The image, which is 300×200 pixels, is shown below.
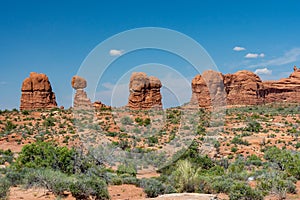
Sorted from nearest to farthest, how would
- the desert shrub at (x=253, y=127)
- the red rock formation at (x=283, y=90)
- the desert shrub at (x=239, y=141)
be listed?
the desert shrub at (x=239, y=141) < the desert shrub at (x=253, y=127) < the red rock formation at (x=283, y=90)

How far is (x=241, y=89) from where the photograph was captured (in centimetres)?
6638

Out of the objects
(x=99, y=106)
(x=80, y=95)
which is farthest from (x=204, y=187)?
(x=80, y=95)

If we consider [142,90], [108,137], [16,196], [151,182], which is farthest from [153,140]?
[142,90]

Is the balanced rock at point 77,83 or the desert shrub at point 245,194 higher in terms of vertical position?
the balanced rock at point 77,83

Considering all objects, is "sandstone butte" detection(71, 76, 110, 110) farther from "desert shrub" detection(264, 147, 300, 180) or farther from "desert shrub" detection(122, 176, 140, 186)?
"desert shrub" detection(122, 176, 140, 186)

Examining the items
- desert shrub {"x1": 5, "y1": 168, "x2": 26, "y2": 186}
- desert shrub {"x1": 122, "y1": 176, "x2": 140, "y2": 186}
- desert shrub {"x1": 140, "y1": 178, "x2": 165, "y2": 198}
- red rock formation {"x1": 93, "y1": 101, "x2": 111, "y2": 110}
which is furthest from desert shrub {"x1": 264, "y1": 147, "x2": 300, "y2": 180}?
red rock formation {"x1": 93, "y1": 101, "x2": 111, "y2": 110}

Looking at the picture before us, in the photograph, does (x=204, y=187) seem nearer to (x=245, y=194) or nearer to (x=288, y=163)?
(x=245, y=194)

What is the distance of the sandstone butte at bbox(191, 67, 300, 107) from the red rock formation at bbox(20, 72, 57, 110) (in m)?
22.9

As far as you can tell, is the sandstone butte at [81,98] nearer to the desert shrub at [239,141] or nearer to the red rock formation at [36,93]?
the red rock formation at [36,93]

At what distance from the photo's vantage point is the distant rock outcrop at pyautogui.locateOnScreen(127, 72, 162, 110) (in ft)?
160

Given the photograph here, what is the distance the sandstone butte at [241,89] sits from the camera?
5680 cm

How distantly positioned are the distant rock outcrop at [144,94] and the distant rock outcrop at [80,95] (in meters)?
6.52

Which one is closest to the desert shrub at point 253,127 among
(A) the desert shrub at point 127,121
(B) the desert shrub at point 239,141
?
(B) the desert shrub at point 239,141

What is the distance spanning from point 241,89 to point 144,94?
26053 millimetres
